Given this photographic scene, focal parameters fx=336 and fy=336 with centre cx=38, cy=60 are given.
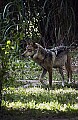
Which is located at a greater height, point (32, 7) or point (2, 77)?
point (32, 7)

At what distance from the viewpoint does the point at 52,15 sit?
4.04 meters

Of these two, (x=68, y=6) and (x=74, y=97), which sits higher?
(x=68, y=6)

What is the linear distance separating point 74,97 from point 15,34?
93.3 inches

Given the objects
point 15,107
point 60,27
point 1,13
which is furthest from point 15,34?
point 15,107

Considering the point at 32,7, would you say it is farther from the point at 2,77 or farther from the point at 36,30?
the point at 2,77

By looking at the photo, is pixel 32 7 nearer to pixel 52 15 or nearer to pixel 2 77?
pixel 52 15

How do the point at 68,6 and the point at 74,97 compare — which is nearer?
the point at 68,6

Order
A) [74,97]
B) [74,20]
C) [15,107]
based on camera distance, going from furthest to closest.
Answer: [74,97] < [15,107] < [74,20]

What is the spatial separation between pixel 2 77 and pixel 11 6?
89 centimetres

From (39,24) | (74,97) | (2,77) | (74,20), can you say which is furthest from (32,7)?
(74,97)

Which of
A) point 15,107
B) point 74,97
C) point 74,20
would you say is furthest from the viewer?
point 74,97

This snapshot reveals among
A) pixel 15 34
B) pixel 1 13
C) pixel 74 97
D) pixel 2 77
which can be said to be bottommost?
pixel 74 97

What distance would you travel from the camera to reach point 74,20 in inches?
157

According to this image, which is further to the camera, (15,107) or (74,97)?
(74,97)
